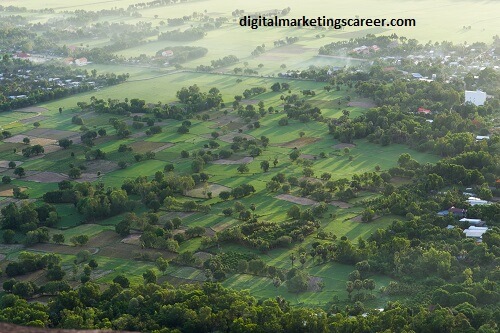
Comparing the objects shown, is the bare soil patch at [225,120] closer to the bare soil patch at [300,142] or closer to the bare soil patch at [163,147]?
the bare soil patch at [163,147]

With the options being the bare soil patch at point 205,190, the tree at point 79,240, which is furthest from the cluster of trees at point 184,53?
the tree at point 79,240

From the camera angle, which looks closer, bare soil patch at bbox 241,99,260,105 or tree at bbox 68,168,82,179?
tree at bbox 68,168,82,179

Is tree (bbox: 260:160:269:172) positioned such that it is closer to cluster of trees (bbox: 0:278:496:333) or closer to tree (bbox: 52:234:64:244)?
tree (bbox: 52:234:64:244)

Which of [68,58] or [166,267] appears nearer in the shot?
[166,267]

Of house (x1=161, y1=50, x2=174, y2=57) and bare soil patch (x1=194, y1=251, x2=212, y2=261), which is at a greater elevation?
house (x1=161, y1=50, x2=174, y2=57)

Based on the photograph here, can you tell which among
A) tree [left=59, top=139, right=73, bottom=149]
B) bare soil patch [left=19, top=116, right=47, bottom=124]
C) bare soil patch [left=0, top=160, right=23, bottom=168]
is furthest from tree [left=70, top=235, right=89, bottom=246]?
bare soil patch [left=19, top=116, right=47, bottom=124]

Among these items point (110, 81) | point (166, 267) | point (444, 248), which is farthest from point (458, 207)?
point (110, 81)

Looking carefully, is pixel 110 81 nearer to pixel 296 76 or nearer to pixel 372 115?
pixel 296 76
